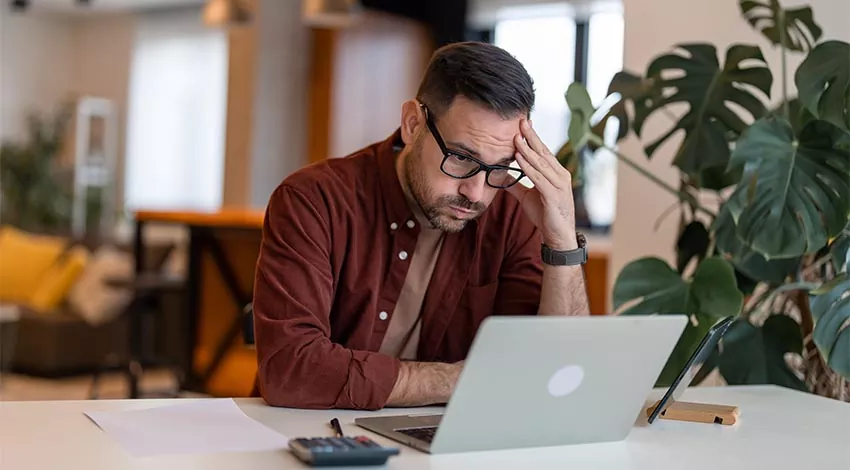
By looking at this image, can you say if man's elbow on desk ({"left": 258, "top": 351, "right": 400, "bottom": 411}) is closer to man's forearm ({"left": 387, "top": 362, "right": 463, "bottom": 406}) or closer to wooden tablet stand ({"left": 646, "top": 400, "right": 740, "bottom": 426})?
man's forearm ({"left": 387, "top": 362, "right": 463, "bottom": 406})

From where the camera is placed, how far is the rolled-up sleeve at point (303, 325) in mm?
1754

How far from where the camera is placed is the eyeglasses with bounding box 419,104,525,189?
1893 mm

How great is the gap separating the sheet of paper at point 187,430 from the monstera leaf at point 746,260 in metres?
1.33

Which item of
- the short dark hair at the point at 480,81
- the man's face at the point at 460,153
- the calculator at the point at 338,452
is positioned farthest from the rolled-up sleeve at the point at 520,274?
the calculator at the point at 338,452

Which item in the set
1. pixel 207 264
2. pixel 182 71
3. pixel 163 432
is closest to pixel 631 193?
pixel 163 432

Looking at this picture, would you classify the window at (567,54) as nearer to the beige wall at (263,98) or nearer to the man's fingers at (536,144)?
the beige wall at (263,98)

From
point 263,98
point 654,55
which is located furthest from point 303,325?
point 263,98

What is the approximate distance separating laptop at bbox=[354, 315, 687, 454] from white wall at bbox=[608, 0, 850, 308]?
1.73 meters

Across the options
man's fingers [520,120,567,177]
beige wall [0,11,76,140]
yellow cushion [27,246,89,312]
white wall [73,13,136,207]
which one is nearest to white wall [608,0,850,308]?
man's fingers [520,120,567,177]

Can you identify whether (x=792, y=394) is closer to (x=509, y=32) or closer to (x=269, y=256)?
(x=269, y=256)

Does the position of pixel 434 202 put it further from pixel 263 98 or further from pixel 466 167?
pixel 263 98

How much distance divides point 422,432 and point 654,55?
Result: 205cm

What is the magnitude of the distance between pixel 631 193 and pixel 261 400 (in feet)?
5.75

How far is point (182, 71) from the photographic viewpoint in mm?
9289
